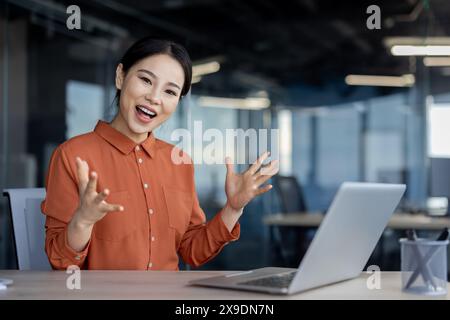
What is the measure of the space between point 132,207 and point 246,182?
0.40 metres

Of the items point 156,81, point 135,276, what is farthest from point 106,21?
point 135,276

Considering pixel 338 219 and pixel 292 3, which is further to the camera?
pixel 292 3

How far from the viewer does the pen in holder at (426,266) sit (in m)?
1.58

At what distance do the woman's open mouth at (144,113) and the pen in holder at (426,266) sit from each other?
940 millimetres

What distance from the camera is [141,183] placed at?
2211 mm

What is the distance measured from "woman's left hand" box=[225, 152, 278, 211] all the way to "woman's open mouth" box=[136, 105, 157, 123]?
31 cm

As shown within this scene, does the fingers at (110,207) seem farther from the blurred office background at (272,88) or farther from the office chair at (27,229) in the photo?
the blurred office background at (272,88)

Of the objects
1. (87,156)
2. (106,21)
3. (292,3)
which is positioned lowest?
(87,156)

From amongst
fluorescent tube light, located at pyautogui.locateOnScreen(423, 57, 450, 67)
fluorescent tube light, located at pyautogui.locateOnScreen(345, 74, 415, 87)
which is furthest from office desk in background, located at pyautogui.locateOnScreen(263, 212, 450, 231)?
fluorescent tube light, located at pyautogui.locateOnScreen(345, 74, 415, 87)

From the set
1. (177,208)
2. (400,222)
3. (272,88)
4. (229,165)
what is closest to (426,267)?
(229,165)

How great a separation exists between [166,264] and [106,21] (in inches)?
169

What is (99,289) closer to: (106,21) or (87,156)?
(87,156)
